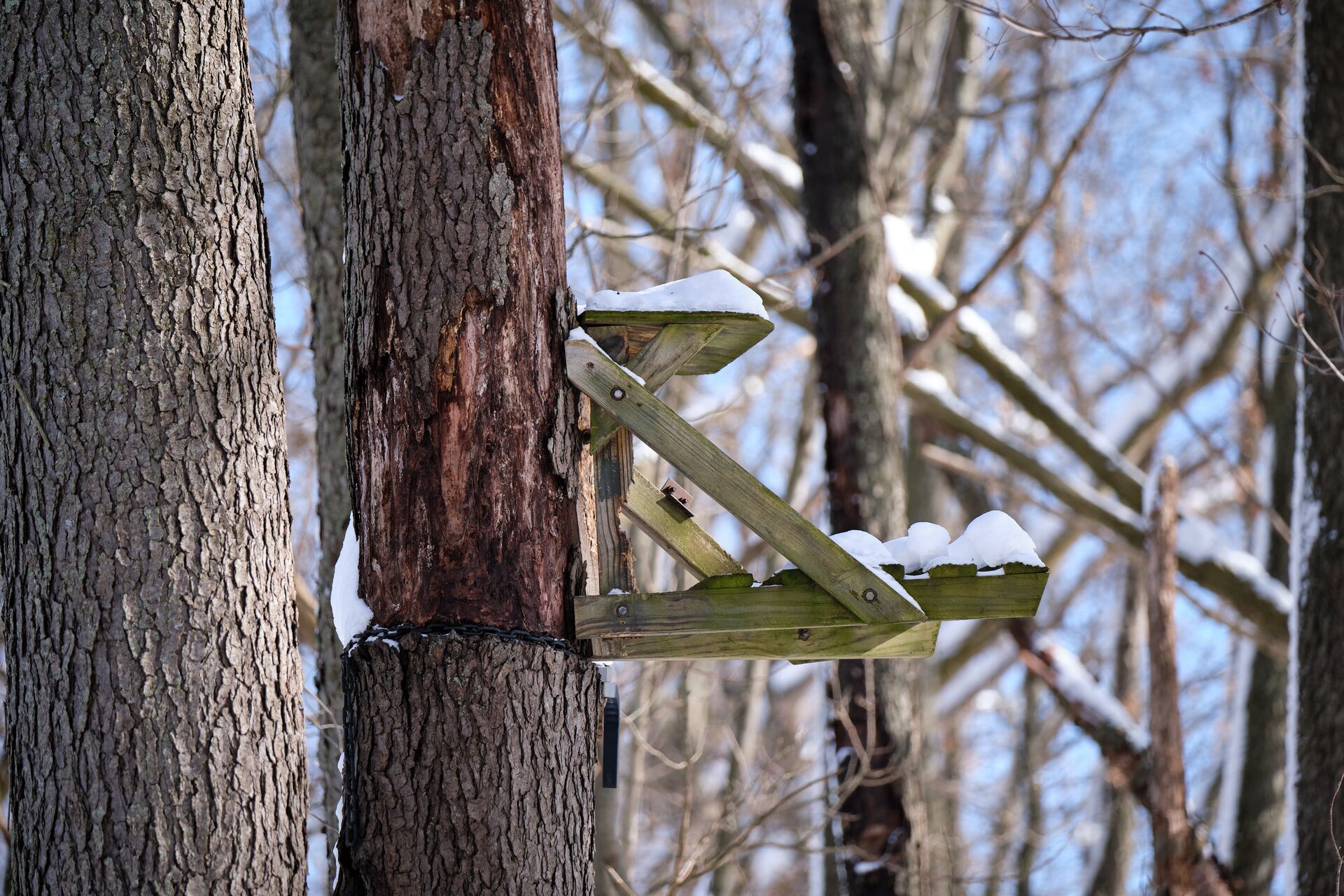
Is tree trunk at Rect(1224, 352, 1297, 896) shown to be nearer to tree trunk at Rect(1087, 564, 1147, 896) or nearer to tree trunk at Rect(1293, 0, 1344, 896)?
tree trunk at Rect(1293, 0, 1344, 896)

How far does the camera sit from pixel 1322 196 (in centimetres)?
493

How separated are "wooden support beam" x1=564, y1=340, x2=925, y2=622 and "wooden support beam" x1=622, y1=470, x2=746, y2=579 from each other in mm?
196

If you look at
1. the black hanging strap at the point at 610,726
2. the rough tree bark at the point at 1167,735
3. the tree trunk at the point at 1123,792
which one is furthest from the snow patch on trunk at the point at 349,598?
the tree trunk at the point at 1123,792

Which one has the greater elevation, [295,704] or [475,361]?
[475,361]

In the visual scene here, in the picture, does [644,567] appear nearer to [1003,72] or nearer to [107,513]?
[107,513]

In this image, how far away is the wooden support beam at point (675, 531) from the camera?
2891 mm

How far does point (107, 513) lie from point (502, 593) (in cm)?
83

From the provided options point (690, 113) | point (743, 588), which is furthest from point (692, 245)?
point (743, 588)

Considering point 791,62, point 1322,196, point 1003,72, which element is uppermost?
point 1003,72

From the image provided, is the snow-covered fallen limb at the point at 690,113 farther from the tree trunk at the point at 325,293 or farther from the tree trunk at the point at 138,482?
the tree trunk at the point at 138,482

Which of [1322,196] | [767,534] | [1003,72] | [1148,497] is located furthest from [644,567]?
[1003,72]

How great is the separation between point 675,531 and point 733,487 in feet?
0.86

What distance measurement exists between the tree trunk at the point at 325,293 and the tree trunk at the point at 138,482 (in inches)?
67.4

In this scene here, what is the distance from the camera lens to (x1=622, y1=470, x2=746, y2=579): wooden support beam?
2.89 m
